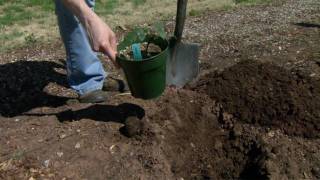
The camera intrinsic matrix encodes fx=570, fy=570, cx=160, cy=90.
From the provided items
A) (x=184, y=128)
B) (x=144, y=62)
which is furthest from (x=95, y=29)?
(x=184, y=128)

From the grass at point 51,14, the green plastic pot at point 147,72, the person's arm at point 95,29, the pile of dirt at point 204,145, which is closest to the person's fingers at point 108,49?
the person's arm at point 95,29

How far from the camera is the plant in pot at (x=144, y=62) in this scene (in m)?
3.58

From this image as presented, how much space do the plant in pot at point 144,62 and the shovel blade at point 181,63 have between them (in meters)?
0.55

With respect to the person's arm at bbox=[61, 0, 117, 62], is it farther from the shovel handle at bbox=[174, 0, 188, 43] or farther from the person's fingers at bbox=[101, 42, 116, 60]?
the shovel handle at bbox=[174, 0, 188, 43]

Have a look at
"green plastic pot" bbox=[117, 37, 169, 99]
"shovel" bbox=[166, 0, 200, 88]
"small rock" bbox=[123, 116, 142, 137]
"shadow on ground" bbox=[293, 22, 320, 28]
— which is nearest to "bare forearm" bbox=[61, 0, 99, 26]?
"green plastic pot" bbox=[117, 37, 169, 99]

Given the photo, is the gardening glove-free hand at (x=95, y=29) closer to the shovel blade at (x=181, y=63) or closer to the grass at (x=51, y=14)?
the shovel blade at (x=181, y=63)

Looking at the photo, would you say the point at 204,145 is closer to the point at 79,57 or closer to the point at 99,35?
the point at 99,35

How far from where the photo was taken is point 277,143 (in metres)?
3.80

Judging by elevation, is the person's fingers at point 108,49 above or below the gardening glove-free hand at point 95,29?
below

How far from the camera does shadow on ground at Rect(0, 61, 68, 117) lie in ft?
15.5

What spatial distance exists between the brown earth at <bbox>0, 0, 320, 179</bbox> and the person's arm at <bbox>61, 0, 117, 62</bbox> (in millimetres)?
786

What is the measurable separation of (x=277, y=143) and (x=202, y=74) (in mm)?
1177

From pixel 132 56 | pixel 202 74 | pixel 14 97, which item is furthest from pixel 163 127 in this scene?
pixel 14 97

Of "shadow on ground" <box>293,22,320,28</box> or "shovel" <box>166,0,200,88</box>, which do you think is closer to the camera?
"shovel" <box>166,0,200,88</box>
